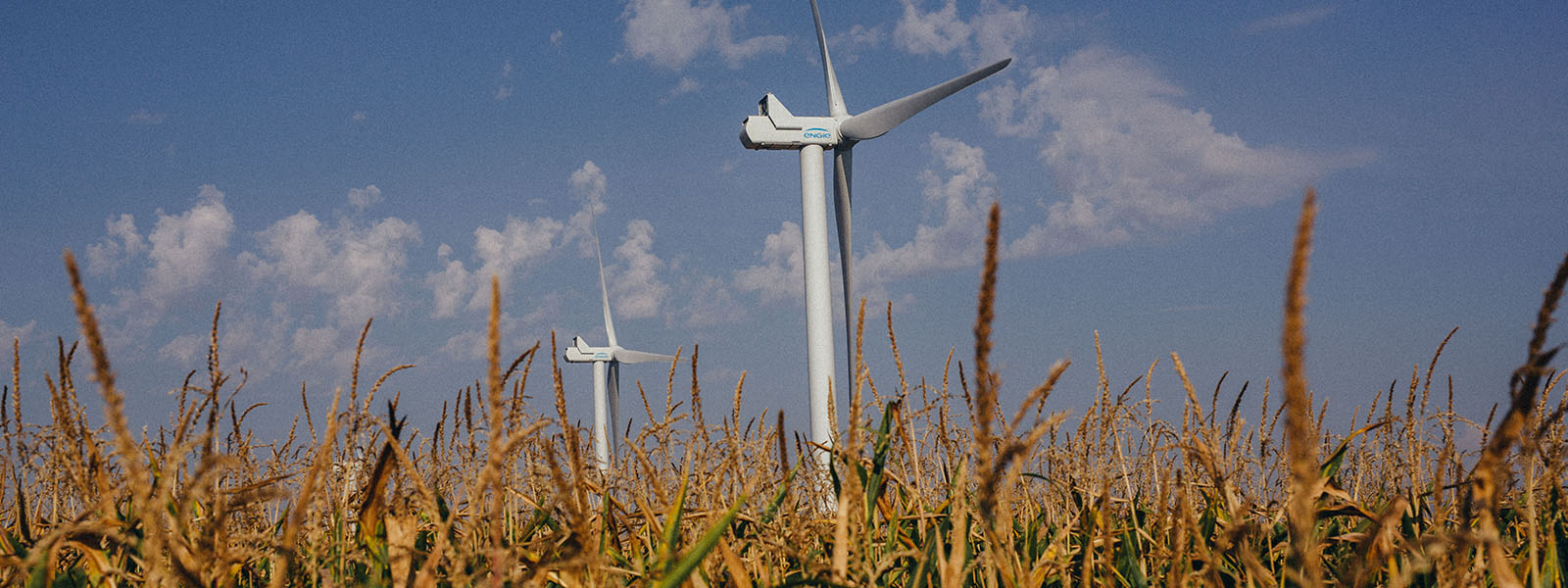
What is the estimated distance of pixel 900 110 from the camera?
59.4 ft

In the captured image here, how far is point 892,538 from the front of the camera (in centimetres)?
307

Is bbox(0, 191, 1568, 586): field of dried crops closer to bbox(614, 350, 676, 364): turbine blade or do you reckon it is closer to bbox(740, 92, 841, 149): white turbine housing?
bbox(740, 92, 841, 149): white turbine housing

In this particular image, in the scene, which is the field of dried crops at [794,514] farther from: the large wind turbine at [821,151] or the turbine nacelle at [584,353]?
the turbine nacelle at [584,353]

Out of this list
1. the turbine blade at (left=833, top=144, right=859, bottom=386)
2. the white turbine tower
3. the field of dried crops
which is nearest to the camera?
the field of dried crops

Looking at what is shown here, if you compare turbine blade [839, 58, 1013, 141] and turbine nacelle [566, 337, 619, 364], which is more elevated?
turbine nacelle [566, 337, 619, 364]

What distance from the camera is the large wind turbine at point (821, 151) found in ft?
55.8

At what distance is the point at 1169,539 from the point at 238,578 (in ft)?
11.5

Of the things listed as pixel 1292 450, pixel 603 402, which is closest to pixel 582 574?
pixel 1292 450

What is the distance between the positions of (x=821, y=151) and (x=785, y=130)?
92 cm

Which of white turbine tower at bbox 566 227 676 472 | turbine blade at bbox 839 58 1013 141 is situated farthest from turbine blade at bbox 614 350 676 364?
turbine blade at bbox 839 58 1013 141

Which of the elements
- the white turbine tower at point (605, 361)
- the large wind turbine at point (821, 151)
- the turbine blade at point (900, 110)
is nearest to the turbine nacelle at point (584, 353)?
the white turbine tower at point (605, 361)

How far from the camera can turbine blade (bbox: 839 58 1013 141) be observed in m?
16.5

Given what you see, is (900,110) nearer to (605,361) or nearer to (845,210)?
(845,210)

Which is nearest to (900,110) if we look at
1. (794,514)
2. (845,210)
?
(845,210)
